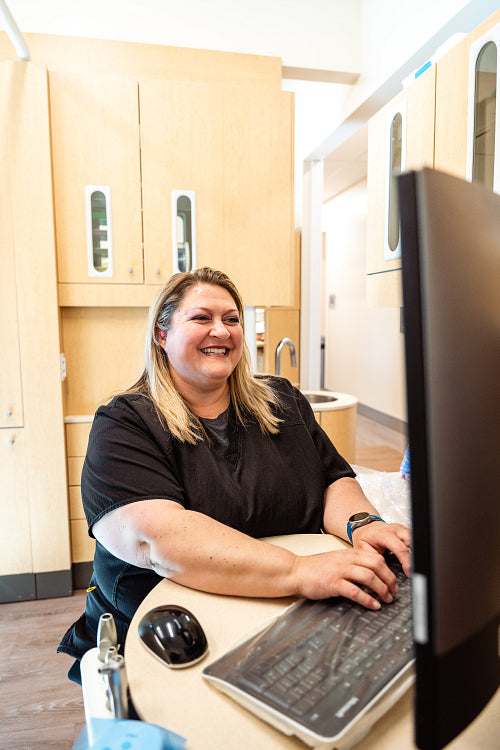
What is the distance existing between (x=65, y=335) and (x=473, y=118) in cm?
215

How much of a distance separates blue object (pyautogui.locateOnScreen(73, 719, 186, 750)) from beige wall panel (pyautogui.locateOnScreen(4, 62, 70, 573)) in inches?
80.7

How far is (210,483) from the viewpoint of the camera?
1.12 m

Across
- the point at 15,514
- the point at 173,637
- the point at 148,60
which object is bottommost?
the point at 15,514

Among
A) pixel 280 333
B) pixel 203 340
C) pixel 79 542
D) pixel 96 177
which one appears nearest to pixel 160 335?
pixel 203 340

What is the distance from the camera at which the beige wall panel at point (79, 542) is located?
256 centimetres

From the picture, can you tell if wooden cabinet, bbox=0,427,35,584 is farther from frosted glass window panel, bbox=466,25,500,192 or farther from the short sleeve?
frosted glass window panel, bbox=466,25,500,192

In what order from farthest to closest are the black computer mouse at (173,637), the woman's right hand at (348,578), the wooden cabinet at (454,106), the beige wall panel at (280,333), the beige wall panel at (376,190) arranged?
the beige wall panel at (280,333) < the beige wall panel at (376,190) < the wooden cabinet at (454,106) < the woman's right hand at (348,578) < the black computer mouse at (173,637)

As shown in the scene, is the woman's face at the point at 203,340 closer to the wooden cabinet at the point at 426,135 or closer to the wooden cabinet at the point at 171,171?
the wooden cabinet at the point at 426,135

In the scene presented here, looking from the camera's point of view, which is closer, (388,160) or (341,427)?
(388,160)

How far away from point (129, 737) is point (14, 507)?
86.6 inches

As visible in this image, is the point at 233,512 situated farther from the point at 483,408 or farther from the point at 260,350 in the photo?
the point at 260,350

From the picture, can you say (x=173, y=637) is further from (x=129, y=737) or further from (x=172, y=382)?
(x=172, y=382)

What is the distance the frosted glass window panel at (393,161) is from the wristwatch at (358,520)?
98 centimetres

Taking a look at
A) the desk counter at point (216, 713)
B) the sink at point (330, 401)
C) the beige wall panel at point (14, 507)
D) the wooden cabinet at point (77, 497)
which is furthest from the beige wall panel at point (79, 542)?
the desk counter at point (216, 713)
